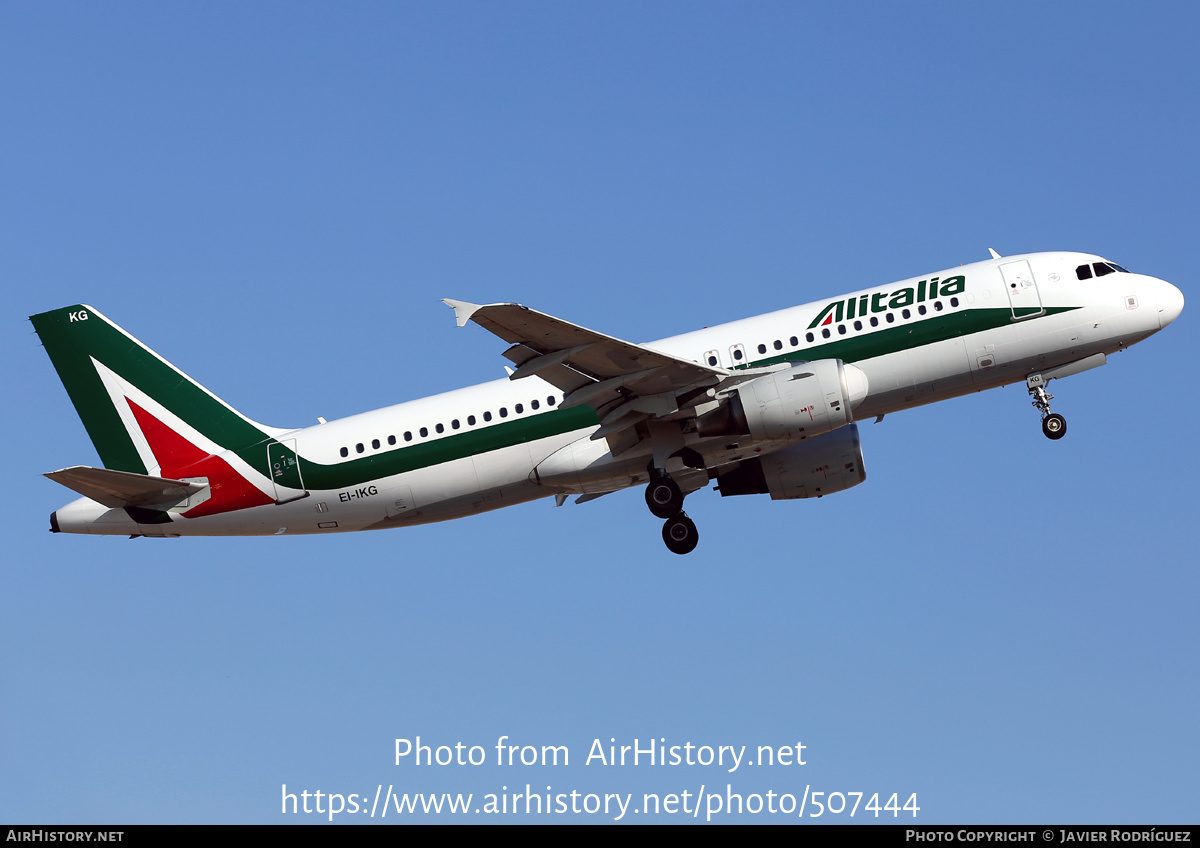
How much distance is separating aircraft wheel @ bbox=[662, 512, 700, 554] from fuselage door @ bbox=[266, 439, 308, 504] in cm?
1015

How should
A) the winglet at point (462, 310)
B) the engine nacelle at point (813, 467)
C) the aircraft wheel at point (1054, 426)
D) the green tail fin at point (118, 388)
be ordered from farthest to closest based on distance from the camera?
the green tail fin at point (118, 388) < the engine nacelle at point (813, 467) < the aircraft wheel at point (1054, 426) < the winglet at point (462, 310)

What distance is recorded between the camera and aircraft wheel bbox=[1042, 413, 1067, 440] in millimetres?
36938

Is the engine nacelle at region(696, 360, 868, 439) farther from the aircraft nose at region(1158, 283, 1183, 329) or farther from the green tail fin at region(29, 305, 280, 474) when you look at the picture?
the green tail fin at region(29, 305, 280, 474)

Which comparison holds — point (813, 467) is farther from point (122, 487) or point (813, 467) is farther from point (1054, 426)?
point (122, 487)

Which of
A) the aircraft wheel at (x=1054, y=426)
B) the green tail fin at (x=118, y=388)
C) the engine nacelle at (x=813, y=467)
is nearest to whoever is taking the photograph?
the aircraft wheel at (x=1054, y=426)

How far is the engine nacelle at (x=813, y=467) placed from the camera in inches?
1511

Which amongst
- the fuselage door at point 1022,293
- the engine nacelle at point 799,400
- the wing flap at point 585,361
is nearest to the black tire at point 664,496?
the wing flap at point 585,361

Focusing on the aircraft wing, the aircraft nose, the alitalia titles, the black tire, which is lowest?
the black tire

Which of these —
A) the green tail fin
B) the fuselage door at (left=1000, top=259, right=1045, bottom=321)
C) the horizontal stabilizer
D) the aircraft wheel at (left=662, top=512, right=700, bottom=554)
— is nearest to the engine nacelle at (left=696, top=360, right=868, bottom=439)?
the aircraft wheel at (left=662, top=512, right=700, bottom=554)

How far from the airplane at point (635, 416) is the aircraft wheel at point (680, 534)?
55 mm

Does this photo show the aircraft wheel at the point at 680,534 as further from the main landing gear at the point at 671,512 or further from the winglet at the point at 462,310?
the winglet at the point at 462,310

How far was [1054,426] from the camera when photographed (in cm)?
3694

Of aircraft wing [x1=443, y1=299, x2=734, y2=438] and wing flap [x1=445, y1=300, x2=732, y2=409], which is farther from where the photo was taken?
aircraft wing [x1=443, y1=299, x2=734, y2=438]

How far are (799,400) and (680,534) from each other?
5663mm
